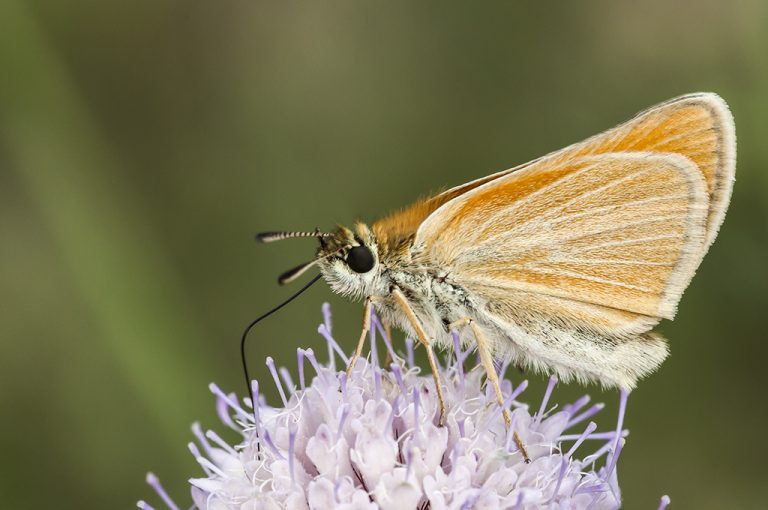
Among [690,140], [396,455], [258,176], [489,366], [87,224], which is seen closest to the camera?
[396,455]

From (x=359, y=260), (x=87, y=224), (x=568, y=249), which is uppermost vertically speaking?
(x=87, y=224)

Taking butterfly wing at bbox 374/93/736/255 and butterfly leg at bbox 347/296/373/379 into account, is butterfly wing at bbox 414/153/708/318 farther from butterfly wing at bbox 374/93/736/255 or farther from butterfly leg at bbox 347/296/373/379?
butterfly leg at bbox 347/296/373/379

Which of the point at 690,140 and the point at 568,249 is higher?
the point at 690,140

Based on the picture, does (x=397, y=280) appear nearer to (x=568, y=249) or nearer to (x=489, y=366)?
(x=489, y=366)

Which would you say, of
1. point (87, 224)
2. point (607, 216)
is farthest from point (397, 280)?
point (87, 224)

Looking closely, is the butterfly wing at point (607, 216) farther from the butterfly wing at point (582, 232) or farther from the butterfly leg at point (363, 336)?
the butterfly leg at point (363, 336)

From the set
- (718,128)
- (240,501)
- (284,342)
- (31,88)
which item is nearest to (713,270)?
(718,128)
